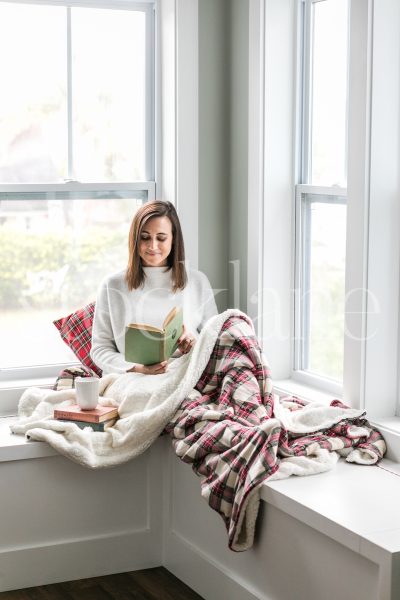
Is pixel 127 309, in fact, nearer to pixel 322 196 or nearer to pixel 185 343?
pixel 185 343

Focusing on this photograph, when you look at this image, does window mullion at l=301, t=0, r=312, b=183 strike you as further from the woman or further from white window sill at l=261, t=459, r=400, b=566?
white window sill at l=261, t=459, r=400, b=566

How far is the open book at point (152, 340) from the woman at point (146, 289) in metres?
0.23

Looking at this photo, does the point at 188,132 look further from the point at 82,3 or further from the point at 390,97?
the point at 390,97

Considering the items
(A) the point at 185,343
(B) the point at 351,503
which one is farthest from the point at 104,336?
(B) the point at 351,503

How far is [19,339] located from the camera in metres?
3.97

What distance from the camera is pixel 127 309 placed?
12.2ft

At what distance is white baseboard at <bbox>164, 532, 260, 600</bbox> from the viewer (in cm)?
305

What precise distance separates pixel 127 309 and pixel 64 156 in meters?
0.77

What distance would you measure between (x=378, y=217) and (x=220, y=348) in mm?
788

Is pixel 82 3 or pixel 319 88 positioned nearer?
pixel 319 88

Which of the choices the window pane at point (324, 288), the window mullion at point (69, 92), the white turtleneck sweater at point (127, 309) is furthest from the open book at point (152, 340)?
the window mullion at point (69, 92)

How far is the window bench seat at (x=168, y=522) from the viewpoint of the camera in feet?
8.82

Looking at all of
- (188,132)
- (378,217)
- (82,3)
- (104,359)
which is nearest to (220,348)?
(104,359)

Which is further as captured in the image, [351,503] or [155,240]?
[155,240]
